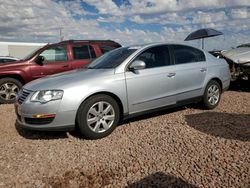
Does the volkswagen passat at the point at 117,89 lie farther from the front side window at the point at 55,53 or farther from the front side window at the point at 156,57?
the front side window at the point at 55,53

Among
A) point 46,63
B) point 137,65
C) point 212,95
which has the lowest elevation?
point 212,95

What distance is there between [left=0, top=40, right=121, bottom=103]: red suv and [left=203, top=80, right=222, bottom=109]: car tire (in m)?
3.80

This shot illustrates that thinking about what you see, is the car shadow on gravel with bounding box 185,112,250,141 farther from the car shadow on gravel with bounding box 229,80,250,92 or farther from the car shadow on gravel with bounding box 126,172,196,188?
the car shadow on gravel with bounding box 229,80,250,92

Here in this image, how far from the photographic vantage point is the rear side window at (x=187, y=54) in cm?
556

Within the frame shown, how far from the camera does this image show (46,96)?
13.9 ft

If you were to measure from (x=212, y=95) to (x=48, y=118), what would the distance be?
3.58 m

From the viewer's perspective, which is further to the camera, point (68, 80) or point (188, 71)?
point (188, 71)

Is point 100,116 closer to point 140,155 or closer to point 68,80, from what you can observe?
point 68,80

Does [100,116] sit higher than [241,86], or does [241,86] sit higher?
[100,116]

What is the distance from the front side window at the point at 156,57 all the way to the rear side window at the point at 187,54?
→ 0.24 meters

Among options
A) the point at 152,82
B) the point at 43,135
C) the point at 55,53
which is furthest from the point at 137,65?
the point at 55,53

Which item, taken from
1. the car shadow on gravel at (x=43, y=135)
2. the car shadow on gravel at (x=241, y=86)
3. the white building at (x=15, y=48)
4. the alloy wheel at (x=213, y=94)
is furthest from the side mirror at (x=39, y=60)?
the white building at (x=15, y=48)

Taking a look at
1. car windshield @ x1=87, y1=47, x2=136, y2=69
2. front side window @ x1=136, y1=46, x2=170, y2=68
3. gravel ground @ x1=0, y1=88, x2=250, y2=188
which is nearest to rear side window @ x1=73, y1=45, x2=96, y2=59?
car windshield @ x1=87, y1=47, x2=136, y2=69

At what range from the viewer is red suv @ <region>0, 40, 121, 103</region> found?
7633 mm
